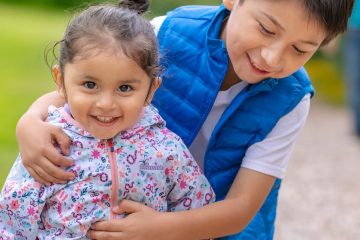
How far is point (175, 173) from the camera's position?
8.20 feet

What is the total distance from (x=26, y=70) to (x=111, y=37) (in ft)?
21.2

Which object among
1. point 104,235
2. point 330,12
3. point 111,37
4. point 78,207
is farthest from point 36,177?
point 330,12

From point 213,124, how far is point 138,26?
1.82 ft

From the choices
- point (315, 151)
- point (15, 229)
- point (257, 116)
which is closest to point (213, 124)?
point (257, 116)

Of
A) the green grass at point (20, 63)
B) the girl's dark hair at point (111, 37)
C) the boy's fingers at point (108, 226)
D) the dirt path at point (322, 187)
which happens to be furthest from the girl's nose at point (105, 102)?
the dirt path at point (322, 187)

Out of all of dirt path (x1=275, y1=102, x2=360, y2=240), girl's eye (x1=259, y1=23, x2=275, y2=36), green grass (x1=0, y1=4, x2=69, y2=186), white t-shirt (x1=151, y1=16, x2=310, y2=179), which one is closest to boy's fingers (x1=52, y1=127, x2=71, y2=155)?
white t-shirt (x1=151, y1=16, x2=310, y2=179)

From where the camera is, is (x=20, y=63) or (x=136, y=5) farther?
(x=20, y=63)

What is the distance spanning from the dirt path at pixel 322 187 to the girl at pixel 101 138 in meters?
2.36

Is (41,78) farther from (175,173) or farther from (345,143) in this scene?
(175,173)

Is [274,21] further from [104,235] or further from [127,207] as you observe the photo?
[104,235]

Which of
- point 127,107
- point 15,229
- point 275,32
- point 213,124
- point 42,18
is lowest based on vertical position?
point 42,18

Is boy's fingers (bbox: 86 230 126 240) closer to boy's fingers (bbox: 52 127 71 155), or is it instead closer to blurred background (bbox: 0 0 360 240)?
boy's fingers (bbox: 52 127 71 155)

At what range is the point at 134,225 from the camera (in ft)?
8.02

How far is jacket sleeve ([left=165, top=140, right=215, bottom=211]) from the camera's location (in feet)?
8.20
